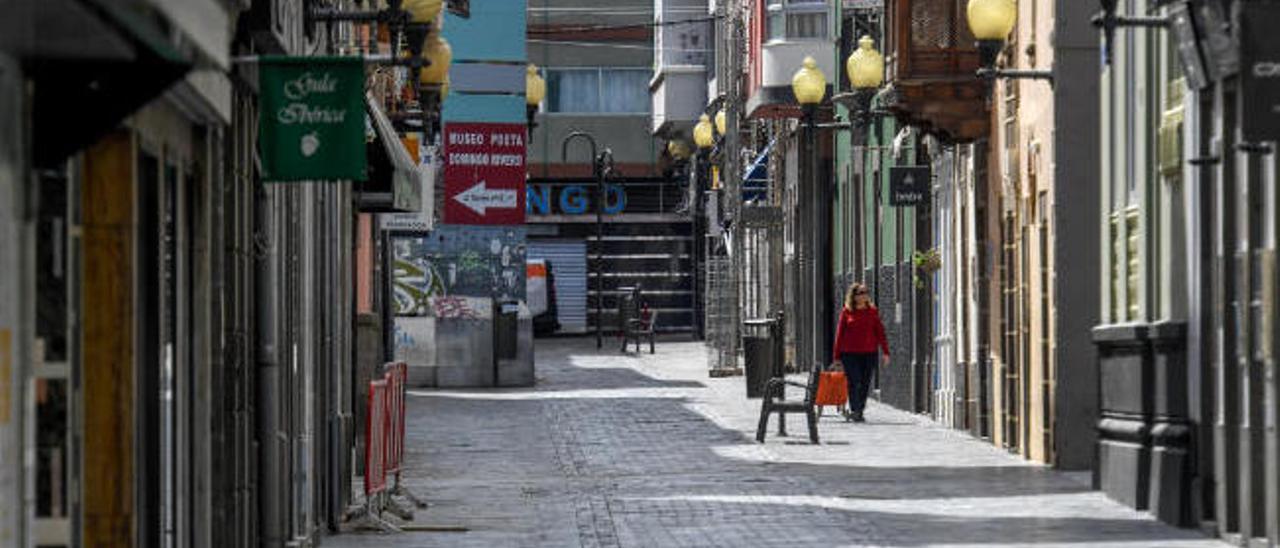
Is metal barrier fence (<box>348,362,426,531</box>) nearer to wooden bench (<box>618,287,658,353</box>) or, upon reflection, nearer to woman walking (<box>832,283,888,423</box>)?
woman walking (<box>832,283,888,423</box>)

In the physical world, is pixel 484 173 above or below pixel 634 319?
above

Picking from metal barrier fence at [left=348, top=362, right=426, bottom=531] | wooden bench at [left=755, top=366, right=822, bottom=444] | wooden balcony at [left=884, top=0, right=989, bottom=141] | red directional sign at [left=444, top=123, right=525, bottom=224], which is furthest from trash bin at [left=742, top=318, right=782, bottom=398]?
metal barrier fence at [left=348, top=362, right=426, bottom=531]

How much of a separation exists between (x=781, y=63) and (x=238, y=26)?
37.8 meters

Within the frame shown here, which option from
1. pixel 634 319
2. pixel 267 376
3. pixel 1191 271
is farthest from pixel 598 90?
pixel 267 376

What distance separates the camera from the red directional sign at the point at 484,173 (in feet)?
197

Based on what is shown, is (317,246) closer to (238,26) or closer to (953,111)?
(238,26)

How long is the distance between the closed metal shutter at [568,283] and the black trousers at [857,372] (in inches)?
1848

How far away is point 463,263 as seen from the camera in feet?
198

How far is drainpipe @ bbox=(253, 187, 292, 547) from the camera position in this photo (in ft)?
54.3

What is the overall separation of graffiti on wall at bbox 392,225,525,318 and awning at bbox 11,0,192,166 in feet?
155

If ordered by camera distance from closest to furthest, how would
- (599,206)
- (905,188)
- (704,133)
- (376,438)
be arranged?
(376,438)
(905,188)
(704,133)
(599,206)

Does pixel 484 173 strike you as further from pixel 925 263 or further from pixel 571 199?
pixel 571 199

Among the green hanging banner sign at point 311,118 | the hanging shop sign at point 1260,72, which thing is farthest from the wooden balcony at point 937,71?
the green hanging banner sign at point 311,118

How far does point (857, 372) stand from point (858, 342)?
0.34 metres
